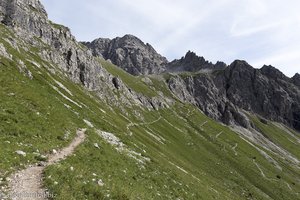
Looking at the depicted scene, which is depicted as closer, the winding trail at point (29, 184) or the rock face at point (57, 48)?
the winding trail at point (29, 184)

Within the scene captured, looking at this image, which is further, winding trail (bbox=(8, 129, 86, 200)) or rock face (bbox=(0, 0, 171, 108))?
rock face (bbox=(0, 0, 171, 108))

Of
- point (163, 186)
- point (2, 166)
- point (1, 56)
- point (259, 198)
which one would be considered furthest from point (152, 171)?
point (259, 198)

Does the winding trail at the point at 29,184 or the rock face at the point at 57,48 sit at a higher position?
the rock face at the point at 57,48

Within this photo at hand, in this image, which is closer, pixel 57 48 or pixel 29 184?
pixel 29 184

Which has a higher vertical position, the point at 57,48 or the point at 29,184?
the point at 57,48

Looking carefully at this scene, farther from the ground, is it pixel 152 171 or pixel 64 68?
pixel 64 68

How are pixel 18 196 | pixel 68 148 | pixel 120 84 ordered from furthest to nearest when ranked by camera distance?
pixel 120 84 → pixel 68 148 → pixel 18 196

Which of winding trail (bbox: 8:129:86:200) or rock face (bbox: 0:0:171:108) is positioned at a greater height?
rock face (bbox: 0:0:171:108)

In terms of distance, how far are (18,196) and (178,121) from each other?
425ft

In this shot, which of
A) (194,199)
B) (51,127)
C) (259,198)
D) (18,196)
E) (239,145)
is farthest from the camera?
(239,145)

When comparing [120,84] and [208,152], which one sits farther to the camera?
[120,84]

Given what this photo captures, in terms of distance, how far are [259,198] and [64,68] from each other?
70.1 meters

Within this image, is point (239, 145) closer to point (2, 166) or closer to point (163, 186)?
point (163, 186)

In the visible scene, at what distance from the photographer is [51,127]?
103 ft
